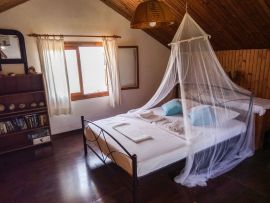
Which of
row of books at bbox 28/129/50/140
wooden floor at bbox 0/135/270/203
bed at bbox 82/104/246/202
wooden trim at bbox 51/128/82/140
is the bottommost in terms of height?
wooden floor at bbox 0/135/270/203

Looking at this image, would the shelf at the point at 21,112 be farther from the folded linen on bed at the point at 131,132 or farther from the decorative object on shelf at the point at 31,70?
the folded linen on bed at the point at 131,132

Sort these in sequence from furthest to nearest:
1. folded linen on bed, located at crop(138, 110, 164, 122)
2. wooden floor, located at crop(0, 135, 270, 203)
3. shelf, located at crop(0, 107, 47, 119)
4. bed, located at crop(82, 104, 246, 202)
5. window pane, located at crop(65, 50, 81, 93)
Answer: window pane, located at crop(65, 50, 81, 93)
shelf, located at crop(0, 107, 47, 119)
folded linen on bed, located at crop(138, 110, 164, 122)
wooden floor, located at crop(0, 135, 270, 203)
bed, located at crop(82, 104, 246, 202)

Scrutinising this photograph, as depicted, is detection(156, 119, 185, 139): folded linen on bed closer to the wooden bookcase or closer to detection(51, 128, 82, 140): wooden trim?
detection(51, 128, 82, 140): wooden trim

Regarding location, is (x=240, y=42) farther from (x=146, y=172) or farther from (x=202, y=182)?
(x=146, y=172)

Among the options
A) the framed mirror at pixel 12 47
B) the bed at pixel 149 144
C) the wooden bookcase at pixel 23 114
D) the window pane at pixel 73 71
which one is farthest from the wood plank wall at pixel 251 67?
the framed mirror at pixel 12 47

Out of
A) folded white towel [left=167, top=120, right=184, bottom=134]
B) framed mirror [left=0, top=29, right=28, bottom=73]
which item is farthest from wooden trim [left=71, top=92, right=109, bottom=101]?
folded white towel [left=167, top=120, right=184, bottom=134]

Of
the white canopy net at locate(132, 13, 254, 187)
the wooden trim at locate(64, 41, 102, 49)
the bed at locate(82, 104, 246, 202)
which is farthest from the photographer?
the wooden trim at locate(64, 41, 102, 49)

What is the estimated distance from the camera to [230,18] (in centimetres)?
355

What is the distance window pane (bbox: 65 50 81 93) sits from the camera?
15.2 ft

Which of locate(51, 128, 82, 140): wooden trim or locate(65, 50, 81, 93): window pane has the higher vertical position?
locate(65, 50, 81, 93): window pane

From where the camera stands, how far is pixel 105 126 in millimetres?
3502

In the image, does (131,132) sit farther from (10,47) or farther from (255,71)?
(255,71)

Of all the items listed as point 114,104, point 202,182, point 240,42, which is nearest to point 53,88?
point 114,104

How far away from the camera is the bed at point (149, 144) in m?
2.47
